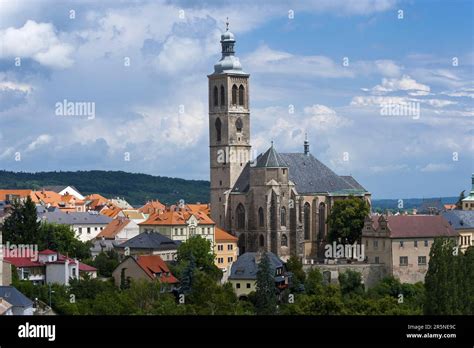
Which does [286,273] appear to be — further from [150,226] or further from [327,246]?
[150,226]

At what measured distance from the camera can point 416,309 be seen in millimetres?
50906

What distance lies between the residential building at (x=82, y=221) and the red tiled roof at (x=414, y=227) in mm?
29812

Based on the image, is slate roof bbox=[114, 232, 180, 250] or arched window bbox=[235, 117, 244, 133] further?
arched window bbox=[235, 117, 244, 133]

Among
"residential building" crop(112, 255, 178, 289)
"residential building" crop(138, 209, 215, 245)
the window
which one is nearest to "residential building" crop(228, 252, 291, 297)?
"residential building" crop(112, 255, 178, 289)

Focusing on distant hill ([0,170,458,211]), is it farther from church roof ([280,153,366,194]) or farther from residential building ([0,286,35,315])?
residential building ([0,286,35,315])

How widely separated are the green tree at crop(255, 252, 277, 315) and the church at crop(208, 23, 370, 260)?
16.8 metres

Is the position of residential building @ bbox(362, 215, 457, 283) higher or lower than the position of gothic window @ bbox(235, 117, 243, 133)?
lower

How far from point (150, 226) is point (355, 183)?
50.2ft

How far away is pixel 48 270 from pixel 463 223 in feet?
101

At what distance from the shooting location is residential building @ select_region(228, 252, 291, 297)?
2479 inches

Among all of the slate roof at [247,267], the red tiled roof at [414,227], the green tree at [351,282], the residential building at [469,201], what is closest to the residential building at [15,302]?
the slate roof at [247,267]

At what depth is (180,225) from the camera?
3177 inches
